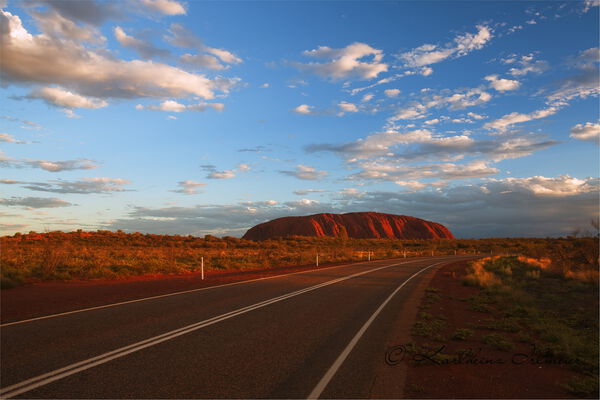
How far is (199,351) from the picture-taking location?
21.0 feet

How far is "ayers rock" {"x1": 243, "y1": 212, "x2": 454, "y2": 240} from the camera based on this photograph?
132000 millimetres

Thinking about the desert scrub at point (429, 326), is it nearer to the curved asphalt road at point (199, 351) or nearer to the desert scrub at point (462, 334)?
the desert scrub at point (462, 334)

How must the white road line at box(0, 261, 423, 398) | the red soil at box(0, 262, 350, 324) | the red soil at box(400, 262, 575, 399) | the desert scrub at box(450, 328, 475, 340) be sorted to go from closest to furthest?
the white road line at box(0, 261, 423, 398) → the red soil at box(400, 262, 575, 399) → the desert scrub at box(450, 328, 475, 340) → the red soil at box(0, 262, 350, 324)

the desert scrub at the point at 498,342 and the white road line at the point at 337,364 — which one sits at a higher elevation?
the white road line at the point at 337,364

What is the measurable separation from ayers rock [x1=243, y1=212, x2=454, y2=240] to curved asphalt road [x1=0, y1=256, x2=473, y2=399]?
110 metres

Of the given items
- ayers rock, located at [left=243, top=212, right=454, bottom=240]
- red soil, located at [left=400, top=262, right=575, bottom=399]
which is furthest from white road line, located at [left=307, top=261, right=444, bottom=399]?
ayers rock, located at [left=243, top=212, right=454, bottom=240]

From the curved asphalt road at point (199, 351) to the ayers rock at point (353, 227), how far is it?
110174 mm

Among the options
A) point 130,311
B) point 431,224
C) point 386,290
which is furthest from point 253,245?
point 431,224

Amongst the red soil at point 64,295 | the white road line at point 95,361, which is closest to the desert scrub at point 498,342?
the white road line at point 95,361

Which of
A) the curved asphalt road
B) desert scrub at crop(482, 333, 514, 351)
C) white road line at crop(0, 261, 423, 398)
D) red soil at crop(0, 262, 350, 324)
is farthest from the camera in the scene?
red soil at crop(0, 262, 350, 324)

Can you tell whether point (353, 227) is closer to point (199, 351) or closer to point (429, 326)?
point (429, 326)

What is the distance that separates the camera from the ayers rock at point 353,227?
433 ft

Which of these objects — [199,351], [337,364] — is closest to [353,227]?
[199,351]

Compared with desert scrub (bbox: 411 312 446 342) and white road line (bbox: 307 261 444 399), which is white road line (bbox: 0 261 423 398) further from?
desert scrub (bbox: 411 312 446 342)
